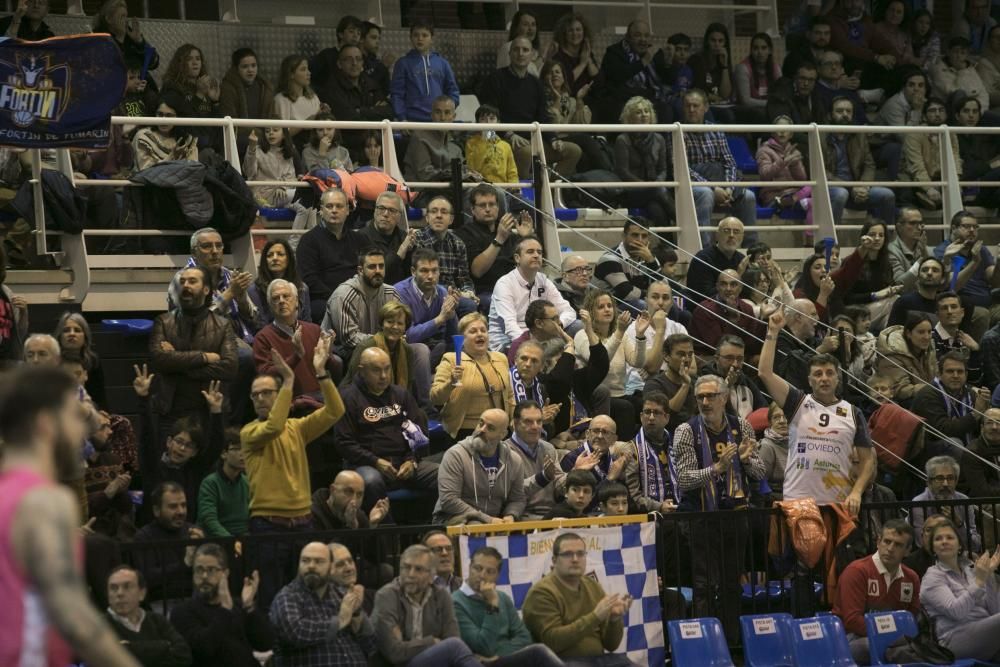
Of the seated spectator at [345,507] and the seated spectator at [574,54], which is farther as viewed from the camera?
the seated spectator at [574,54]

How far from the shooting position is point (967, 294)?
569 inches

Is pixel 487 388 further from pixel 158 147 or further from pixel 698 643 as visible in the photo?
pixel 158 147

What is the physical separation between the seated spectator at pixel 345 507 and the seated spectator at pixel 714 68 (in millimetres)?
8413

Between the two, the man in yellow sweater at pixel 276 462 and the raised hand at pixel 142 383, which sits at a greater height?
the raised hand at pixel 142 383

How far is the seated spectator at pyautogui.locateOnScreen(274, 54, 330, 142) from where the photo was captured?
46.8 feet

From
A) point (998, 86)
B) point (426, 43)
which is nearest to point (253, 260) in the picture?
point (426, 43)

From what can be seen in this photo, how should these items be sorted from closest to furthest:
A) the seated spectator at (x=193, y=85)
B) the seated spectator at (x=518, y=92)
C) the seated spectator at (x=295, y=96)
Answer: the seated spectator at (x=193, y=85) → the seated spectator at (x=295, y=96) → the seated spectator at (x=518, y=92)

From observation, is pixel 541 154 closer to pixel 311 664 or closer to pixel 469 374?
pixel 469 374

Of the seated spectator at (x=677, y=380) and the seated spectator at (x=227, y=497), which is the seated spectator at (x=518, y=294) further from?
the seated spectator at (x=227, y=497)

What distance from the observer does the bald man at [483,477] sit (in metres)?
9.79

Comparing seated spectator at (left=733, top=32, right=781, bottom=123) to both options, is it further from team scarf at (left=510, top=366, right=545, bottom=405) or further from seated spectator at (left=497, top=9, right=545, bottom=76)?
team scarf at (left=510, top=366, right=545, bottom=405)

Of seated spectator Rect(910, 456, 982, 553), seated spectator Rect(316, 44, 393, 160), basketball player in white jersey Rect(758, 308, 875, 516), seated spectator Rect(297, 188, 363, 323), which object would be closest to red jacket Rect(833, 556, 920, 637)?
basketball player in white jersey Rect(758, 308, 875, 516)

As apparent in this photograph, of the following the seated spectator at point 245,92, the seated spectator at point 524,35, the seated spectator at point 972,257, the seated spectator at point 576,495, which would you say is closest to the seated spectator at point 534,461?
the seated spectator at point 576,495

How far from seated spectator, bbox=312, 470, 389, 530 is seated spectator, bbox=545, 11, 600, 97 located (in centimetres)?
730
